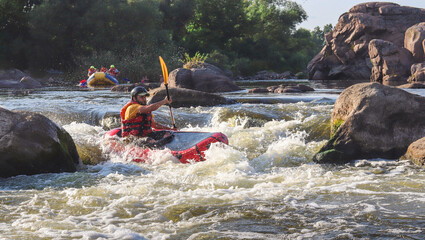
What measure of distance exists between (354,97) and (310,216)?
339cm

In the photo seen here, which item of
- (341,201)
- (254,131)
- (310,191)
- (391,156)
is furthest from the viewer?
(254,131)

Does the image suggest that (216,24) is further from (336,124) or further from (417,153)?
(417,153)

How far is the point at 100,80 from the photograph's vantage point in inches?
949

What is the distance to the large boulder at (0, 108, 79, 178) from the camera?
5.82 meters

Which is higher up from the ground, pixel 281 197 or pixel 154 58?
pixel 154 58

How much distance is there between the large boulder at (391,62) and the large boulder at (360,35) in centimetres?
792

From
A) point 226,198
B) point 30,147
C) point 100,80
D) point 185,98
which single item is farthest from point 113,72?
point 226,198

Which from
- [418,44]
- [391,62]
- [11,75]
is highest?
[418,44]

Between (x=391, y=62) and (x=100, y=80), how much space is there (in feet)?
50.8

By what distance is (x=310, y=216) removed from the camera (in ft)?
13.3

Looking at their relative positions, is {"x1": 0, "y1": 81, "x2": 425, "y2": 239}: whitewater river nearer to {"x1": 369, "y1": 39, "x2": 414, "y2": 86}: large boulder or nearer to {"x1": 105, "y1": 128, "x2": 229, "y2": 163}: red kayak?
{"x1": 105, "y1": 128, "x2": 229, "y2": 163}: red kayak

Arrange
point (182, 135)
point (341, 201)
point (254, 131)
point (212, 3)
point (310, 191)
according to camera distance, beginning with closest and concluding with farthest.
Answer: point (341, 201)
point (310, 191)
point (182, 135)
point (254, 131)
point (212, 3)

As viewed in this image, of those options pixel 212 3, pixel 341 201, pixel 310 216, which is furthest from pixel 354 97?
pixel 212 3

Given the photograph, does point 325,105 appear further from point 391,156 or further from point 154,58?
point 154,58
